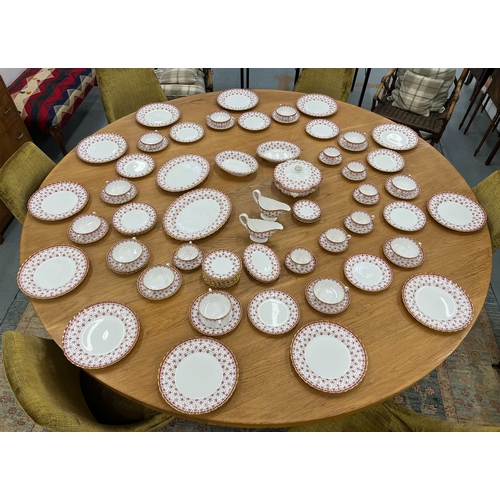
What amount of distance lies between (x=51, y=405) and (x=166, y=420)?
48 cm

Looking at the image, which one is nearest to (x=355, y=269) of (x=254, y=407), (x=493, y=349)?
(x=254, y=407)

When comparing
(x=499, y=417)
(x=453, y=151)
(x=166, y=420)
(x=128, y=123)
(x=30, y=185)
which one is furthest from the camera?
(x=453, y=151)

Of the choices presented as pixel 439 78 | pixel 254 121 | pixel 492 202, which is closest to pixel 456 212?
pixel 492 202

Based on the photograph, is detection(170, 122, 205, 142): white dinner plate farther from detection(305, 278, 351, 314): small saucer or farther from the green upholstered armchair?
the green upholstered armchair

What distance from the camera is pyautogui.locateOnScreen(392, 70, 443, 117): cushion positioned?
3.02 metres

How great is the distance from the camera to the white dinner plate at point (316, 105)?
2.47m

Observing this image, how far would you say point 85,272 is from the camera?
1.61m

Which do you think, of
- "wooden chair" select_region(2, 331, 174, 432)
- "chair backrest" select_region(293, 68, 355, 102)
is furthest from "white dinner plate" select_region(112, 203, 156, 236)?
"chair backrest" select_region(293, 68, 355, 102)

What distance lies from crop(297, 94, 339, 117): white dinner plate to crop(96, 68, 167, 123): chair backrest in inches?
41.4

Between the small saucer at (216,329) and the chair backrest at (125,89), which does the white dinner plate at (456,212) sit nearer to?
the small saucer at (216,329)

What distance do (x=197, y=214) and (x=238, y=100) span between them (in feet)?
3.57

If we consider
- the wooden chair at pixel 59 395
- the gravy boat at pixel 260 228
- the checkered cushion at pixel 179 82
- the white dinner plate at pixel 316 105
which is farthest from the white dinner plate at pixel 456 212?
the checkered cushion at pixel 179 82

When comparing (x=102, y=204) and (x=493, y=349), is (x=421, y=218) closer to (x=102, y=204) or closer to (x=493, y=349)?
(x=493, y=349)

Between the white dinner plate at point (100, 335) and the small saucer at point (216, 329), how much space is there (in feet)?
0.71
